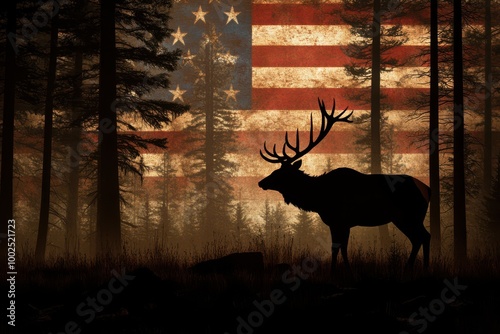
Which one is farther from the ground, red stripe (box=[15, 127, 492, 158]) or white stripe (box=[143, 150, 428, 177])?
red stripe (box=[15, 127, 492, 158])

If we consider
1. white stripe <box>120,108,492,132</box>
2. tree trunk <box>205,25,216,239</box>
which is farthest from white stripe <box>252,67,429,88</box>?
tree trunk <box>205,25,216,239</box>

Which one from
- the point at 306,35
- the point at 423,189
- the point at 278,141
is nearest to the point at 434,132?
the point at 423,189

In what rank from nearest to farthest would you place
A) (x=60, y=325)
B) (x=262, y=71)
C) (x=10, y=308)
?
(x=60, y=325)
(x=10, y=308)
(x=262, y=71)

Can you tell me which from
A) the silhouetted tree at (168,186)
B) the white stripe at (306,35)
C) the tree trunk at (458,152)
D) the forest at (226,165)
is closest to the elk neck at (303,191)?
the forest at (226,165)

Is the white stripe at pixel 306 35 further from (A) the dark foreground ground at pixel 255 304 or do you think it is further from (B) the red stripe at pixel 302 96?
(A) the dark foreground ground at pixel 255 304

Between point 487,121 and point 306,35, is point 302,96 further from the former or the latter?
point 487,121

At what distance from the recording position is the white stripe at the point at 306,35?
1091 inches

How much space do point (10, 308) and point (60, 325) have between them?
1038 mm

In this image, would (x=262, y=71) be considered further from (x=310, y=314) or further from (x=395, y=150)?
(x=310, y=314)

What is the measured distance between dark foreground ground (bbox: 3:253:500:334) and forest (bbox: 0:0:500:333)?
0.03m

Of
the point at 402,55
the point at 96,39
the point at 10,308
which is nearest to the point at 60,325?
the point at 10,308

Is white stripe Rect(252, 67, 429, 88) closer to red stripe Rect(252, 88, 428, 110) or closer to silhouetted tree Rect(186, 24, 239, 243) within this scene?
red stripe Rect(252, 88, 428, 110)

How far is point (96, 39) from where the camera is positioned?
15.9 meters

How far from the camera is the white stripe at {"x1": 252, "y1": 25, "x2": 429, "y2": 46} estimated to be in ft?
90.9
